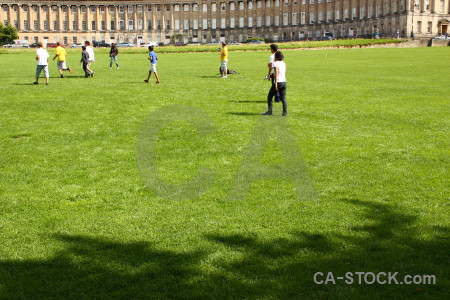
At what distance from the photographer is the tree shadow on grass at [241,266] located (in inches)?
203

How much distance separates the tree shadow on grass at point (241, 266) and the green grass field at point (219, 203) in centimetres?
2

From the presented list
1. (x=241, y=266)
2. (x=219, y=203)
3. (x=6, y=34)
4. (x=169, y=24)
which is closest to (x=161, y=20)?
(x=169, y=24)

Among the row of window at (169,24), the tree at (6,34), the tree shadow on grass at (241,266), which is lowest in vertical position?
the tree shadow on grass at (241,266)

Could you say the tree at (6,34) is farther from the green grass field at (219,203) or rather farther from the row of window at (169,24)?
the green grass field at (219,203)

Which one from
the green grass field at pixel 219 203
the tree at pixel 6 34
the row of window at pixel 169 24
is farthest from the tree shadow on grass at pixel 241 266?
the row of window at pixel 169 24

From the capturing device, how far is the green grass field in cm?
548

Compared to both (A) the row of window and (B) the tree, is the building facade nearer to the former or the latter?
(A) the row of window

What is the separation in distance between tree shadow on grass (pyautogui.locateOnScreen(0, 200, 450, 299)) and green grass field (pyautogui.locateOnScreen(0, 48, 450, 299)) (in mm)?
21

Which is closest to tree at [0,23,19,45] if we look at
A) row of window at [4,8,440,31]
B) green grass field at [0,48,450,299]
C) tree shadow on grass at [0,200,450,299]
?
row of window at [4,8,440,31]

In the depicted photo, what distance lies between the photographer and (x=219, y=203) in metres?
7.89

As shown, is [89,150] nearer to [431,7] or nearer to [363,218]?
[363,218]

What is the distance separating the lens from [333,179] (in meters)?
8.95

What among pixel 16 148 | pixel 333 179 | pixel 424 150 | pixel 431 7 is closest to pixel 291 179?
pixel 333 179

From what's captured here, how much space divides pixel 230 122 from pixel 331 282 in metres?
9.37
